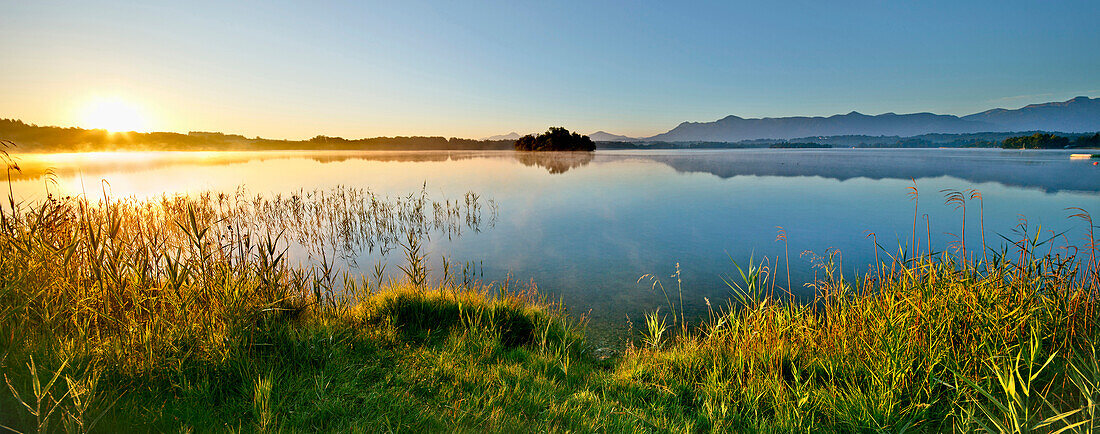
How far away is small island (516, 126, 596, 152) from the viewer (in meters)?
89.4

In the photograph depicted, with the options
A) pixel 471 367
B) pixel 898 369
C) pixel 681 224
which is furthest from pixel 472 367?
pixel 681 224

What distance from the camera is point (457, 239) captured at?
12.7 meters

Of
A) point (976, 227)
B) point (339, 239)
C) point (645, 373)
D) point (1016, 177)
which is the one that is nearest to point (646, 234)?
point (645, 373)

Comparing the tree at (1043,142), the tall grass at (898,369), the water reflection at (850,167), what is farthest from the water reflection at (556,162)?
the tree at (1043,142)

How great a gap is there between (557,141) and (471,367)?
291 feet

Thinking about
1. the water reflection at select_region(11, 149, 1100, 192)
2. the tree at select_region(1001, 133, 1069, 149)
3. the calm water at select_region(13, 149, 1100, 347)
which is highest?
the tree at select_region(1001, 133, 1069, 149)

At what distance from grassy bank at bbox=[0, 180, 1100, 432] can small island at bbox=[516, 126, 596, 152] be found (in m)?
86.8

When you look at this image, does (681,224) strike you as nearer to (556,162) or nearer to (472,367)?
(472,367)

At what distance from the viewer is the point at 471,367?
12.6 ft

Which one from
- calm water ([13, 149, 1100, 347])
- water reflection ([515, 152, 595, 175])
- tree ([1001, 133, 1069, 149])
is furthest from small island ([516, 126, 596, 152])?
tree ([1001, 133, 1069, 149])

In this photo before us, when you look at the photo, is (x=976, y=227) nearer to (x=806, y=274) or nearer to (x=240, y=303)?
(x=806, y=274)

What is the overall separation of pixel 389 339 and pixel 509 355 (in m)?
1.37

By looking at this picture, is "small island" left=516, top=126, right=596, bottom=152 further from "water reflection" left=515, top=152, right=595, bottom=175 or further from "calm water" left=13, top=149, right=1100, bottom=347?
"calm water" left=13, top=149, right=1100, bottom=347

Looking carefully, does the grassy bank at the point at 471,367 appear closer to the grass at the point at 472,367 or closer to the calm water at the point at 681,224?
the grass at the point at 472,367
